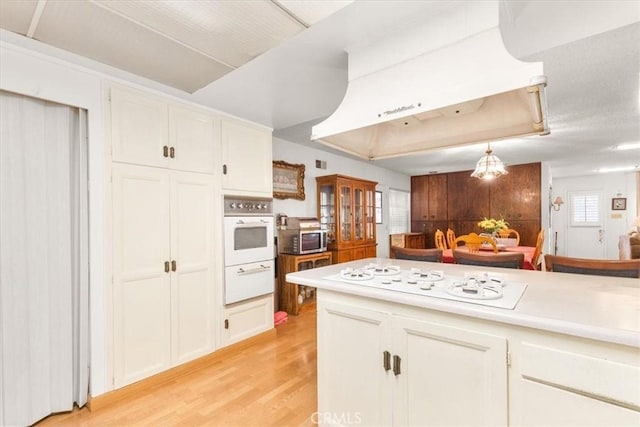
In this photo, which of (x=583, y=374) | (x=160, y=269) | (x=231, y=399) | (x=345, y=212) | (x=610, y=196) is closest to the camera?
(x=583, y=374)

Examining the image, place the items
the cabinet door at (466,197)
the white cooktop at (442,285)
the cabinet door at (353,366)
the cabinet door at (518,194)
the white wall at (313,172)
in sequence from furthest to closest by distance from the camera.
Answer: the cabinet door at (466,197)
the cabinet door at (518,194)
the white wall at (313,172)
the cabinet door at (353,366)
the white cooktop at (442,285)

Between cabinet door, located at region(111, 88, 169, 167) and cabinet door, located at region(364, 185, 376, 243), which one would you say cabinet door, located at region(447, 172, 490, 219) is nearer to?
cabinet door, located at region(364, 185, 376, 243)

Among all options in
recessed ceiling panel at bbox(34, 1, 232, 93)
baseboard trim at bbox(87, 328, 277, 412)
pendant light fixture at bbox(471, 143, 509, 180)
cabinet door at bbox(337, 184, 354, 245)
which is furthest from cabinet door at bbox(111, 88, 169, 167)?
pendant light fixture at bbox(471, 143, 509, 180)

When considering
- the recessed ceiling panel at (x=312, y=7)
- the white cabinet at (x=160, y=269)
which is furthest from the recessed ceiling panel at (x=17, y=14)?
the recessed ceiling panel at (x=312, y=7)

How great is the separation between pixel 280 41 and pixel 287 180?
101 inches

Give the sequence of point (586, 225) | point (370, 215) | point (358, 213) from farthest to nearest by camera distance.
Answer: point (586, 225), point (370, 215), point (358, 213)

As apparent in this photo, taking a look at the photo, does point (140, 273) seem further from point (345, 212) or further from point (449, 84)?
point (345, 212)

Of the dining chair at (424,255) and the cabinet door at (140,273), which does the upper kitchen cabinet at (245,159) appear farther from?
the dining chair at (424,255)

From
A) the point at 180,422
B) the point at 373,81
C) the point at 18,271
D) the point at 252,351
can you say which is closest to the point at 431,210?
the point at 252,351

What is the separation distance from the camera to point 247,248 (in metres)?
3.00

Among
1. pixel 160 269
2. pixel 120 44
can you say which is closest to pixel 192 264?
pixel 160 269

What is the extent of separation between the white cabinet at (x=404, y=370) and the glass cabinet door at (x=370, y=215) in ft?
11.6

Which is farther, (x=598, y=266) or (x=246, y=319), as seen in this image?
(x=246, y=319)

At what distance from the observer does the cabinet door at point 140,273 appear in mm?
2125
